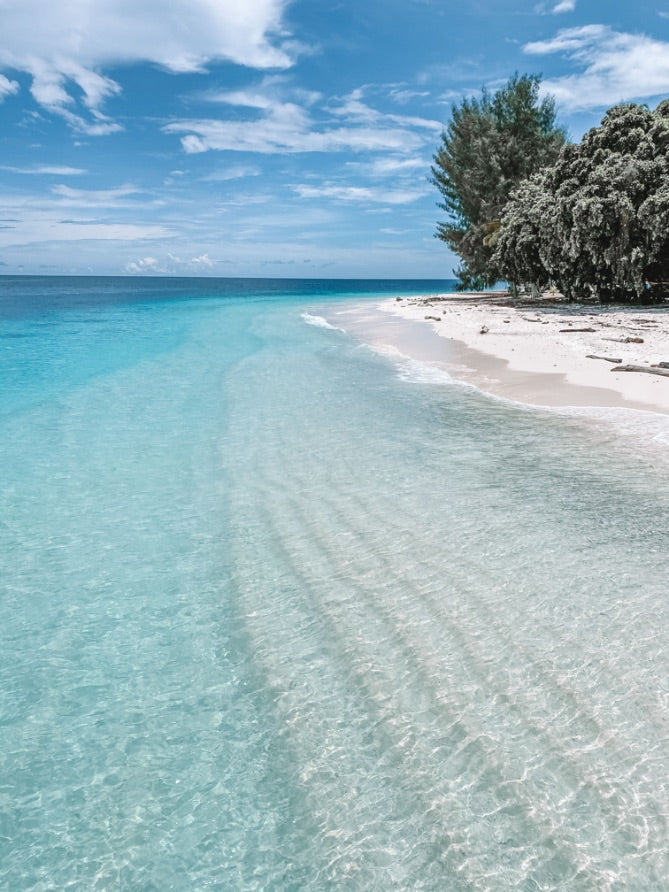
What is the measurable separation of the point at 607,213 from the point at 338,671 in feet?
96.8

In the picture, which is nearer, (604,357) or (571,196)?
(604,357)

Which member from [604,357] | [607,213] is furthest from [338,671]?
[607,213]

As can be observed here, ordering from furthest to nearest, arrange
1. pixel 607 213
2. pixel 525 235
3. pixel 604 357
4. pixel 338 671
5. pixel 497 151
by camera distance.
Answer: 1. pixel 497 151
2. pixel 525 235
3. pixel 607 213
4. pixel 604 357
5. pixel 338 671

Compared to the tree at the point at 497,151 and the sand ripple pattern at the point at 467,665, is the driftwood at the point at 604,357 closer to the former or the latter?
the sand ripple pattern at the point at 467,665

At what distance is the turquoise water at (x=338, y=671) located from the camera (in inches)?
114

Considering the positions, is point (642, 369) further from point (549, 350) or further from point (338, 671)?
point (338, 671)

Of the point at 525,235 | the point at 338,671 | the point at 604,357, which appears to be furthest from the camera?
the point at 525,235

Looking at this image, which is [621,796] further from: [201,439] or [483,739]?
[201,439]

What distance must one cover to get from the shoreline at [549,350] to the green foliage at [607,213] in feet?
7.64

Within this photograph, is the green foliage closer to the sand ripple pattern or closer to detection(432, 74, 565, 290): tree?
detection(432, 74, 565, 290): tree

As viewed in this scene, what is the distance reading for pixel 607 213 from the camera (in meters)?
27.3

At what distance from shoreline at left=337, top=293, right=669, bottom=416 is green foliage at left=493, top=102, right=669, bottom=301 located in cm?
233

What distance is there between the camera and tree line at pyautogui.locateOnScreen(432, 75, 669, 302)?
1076 inches

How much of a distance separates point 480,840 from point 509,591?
2455 millimetres
